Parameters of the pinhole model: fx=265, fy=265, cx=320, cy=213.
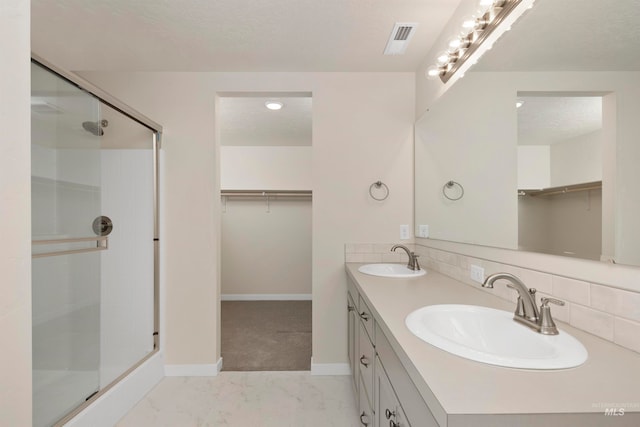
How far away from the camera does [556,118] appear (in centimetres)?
94

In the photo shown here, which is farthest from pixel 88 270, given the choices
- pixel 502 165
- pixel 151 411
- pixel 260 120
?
pixel 502 165

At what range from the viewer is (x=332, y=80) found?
2135 mm

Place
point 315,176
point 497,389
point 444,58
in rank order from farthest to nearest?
1. point 315,176
2. point 444,58
3. point 497,389

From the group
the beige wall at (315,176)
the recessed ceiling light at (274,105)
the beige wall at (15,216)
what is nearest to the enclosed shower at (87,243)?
the beige wall at (315,176)

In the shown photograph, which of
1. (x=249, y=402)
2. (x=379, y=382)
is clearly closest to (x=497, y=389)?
(x=379, y=382)

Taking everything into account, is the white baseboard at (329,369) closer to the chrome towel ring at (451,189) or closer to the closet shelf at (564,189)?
the chrome towel ring at (451,189)

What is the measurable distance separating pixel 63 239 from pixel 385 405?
1810mm

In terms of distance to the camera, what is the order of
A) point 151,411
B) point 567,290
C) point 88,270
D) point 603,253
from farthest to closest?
point 88,270
point 151,411
point 567,290
point 603,253

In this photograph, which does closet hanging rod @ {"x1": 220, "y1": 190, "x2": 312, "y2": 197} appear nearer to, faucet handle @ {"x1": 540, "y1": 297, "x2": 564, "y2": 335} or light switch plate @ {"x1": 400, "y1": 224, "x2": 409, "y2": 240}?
light switch plate @ {"x1": 400, "y1": 224, "x2": 409, "y2": 240}

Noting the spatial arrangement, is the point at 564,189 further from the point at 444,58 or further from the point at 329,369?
the point at 329,369

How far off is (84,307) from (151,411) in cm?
82

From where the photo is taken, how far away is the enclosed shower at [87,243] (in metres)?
1.40

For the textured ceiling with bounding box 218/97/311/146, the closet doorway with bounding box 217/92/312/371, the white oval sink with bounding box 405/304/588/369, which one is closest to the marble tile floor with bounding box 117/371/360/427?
the white oval sink with bounding box 405/304/588/369

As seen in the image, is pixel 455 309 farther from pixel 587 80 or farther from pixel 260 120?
pixel 260 120
